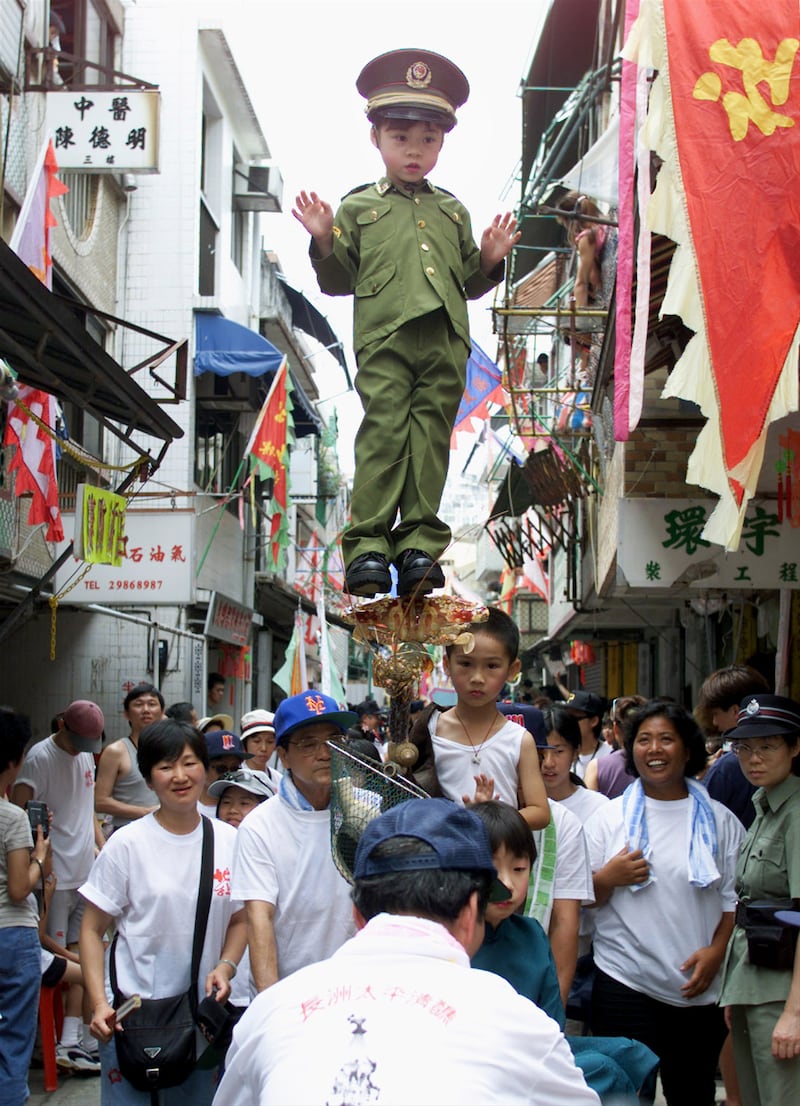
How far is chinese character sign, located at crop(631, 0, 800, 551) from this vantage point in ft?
16.8

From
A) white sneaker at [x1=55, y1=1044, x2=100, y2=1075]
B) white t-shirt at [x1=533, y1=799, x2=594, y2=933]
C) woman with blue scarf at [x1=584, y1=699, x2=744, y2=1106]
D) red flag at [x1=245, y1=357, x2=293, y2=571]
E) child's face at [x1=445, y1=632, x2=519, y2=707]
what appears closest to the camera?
child's face at [x1=445, y1=632, x2=519, y2=707]

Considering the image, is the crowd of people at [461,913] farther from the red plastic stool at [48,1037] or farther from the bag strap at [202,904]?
the red plastic stool at [48,1037]

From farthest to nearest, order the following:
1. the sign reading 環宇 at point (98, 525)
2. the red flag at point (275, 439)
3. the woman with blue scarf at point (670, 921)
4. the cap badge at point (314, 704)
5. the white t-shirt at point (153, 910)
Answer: the red flag at point (275, 439), the sign reading 環宇 at point (98, 525), the woman with blue scarf at point (670, 921), the white t-shirt at point (153, 910), the cap badge at point (314, 704)

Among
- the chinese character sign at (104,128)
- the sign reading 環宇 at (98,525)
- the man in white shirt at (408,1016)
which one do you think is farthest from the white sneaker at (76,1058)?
the chinese character sign at (104,128)

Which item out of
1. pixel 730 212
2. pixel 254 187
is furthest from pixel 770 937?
pixel 254 187

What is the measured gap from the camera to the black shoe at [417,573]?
4.36m

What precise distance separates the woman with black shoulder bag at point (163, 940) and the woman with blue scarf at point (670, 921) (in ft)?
5.64

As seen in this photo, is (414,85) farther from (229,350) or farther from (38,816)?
(229,350)

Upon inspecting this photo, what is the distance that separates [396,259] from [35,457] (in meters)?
5.14

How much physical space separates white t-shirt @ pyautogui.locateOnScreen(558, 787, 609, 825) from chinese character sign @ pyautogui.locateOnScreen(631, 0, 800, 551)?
2.06 metres

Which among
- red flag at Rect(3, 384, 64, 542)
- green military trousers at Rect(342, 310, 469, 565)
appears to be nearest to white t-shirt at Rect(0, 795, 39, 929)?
green military trousers at Rect(342, 310, 469, 565)

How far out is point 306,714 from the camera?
451 centimetres

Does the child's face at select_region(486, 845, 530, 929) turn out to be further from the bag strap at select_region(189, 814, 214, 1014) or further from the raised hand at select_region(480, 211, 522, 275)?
the raised hand at select_region(480, 211, 522, 275)

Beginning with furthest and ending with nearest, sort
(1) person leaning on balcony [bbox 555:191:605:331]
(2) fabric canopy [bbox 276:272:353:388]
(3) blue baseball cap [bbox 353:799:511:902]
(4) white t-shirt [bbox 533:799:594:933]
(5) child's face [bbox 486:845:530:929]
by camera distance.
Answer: (2) fabric canopy [bbox 276:272:353:388] < (1) person leaning on balcony [bbox 555:191:605:331] < (4) white t-shirt [bbox 533:799:594:933] < (5) child's face [bbox 486:845:530:929] < (3) blue baseball cap [bbox 353:799:511:902]
